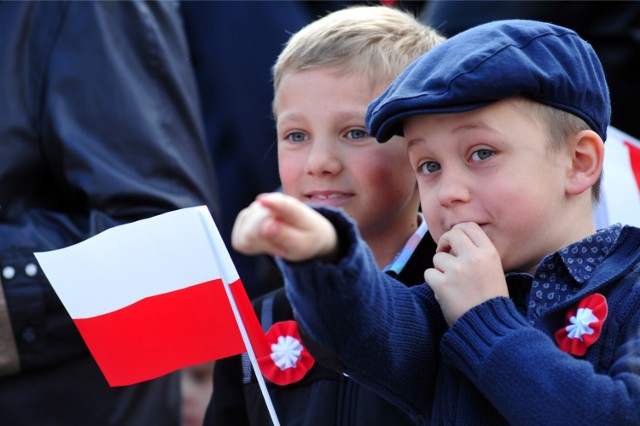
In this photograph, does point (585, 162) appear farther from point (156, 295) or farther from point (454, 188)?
point (156, 295)

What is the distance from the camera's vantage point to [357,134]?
232cm

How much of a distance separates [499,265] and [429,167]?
0.25 meters

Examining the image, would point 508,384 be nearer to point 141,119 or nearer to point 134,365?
point 134,365

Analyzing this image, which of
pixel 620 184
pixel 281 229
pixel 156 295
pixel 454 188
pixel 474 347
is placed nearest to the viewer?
pixel 281 229

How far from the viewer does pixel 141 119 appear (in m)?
2.74

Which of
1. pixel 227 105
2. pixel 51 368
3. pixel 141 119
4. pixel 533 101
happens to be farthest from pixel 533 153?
pixel 227 105

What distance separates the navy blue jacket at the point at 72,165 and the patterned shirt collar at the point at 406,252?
2.49 ft

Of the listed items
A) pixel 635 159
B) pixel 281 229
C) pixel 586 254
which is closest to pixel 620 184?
pixel 635 159

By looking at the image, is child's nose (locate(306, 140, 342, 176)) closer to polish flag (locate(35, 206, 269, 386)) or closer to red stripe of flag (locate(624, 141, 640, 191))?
polish flag (locate(35, 206, 269, 386))

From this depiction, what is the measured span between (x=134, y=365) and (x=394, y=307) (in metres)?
0.71

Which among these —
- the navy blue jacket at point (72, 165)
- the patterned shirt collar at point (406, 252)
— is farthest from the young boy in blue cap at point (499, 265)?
the navy blue jacket at point (72, 165)

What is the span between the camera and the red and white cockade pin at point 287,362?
2229mm

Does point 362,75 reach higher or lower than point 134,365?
higher

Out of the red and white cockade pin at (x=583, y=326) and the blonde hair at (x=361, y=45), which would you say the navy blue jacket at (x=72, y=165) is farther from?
the red and white cockade pin at (x=583, y=326)
